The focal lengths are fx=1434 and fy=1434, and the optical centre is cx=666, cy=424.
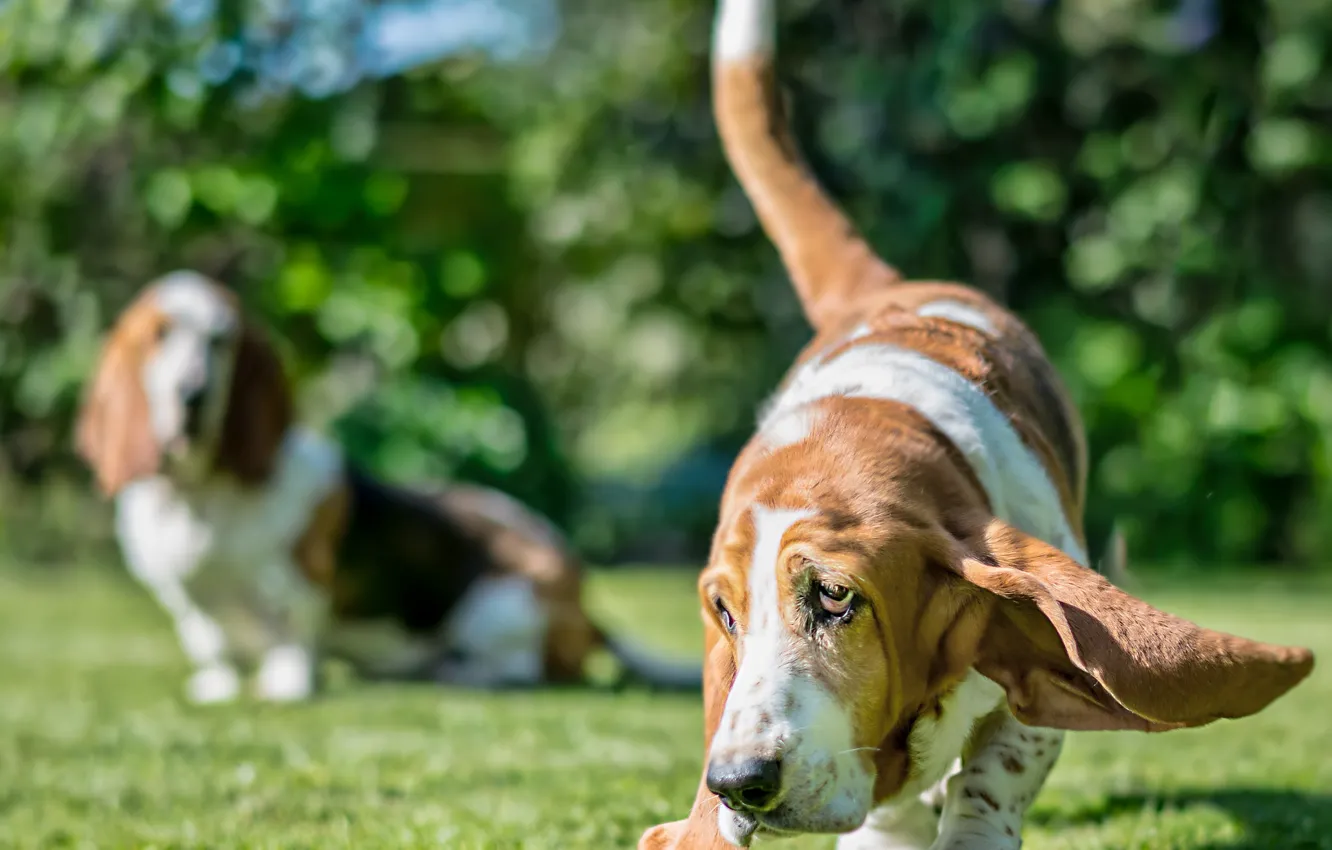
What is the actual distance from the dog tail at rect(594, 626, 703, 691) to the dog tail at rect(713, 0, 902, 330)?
106 inches

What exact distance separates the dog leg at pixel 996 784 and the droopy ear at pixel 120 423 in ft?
13.1

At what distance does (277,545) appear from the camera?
582 cm

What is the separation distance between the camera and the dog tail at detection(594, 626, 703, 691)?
6.09 metres

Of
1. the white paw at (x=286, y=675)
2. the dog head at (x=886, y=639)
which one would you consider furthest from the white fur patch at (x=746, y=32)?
the white paw at (x=286, y=675)

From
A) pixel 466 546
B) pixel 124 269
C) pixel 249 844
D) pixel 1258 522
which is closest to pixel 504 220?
pixel 124 269

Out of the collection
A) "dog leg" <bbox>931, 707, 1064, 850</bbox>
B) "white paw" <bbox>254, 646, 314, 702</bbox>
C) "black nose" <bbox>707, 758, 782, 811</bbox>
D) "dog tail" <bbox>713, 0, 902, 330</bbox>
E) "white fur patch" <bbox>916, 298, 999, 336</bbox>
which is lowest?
"white paw" <bbox>254, 646, 314, 702</bbox>

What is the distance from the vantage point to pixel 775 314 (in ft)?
44.3

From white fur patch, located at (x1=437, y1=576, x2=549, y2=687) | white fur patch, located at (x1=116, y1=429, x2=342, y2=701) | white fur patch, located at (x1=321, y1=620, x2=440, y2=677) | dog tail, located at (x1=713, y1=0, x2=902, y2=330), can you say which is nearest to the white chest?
white fur patch, located at (x1=116, y1=429, x2=342, y2=701)

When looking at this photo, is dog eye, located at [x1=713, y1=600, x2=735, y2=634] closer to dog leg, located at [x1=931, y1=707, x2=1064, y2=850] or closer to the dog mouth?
the dog mouth

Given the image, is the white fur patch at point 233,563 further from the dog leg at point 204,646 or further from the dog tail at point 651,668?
the dog tail at point 651,668

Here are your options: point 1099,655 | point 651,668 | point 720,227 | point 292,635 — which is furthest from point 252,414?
point 720,227

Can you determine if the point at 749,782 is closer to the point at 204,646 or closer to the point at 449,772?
the point at 449,772

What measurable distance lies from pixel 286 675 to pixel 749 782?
165 inches

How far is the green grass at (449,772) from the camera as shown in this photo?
3.19 m
